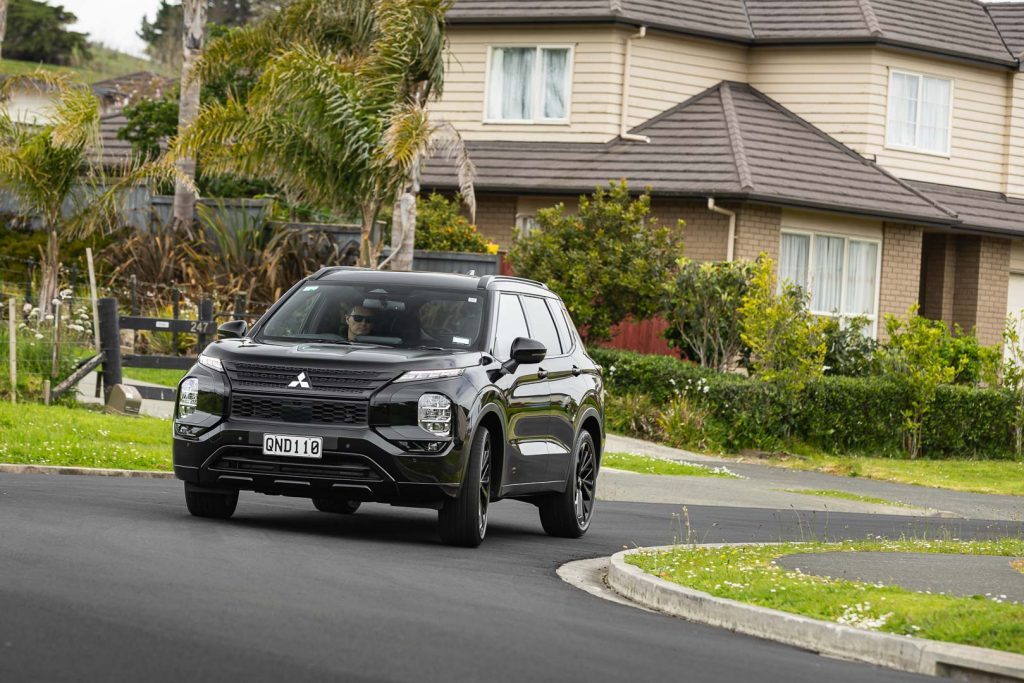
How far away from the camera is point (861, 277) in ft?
108

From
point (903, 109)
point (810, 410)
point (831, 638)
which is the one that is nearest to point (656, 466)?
point (810, 410)

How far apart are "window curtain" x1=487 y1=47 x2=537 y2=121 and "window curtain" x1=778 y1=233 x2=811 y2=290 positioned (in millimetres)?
5701

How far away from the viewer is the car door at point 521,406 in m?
12.2

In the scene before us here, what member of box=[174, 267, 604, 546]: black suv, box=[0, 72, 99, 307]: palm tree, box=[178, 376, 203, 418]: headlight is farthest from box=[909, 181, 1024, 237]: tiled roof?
box=[178, 376, 203, 418]: headlight

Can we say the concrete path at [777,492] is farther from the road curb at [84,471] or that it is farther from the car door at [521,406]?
the car door at [521,406]

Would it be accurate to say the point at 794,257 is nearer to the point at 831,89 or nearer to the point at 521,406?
the point at 831,89

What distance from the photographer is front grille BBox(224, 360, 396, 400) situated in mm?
11164

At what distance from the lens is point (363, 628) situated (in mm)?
7879

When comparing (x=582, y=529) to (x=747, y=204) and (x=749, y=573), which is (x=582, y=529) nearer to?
(x=749, y=573)

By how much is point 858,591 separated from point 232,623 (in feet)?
13.1

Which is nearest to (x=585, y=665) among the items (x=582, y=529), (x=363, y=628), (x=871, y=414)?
(x=363, y=628)

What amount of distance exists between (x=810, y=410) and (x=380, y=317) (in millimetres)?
14042

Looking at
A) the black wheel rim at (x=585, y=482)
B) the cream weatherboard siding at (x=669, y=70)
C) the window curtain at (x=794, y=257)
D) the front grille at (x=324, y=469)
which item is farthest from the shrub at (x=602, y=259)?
the front grille at (x=324, y=469)

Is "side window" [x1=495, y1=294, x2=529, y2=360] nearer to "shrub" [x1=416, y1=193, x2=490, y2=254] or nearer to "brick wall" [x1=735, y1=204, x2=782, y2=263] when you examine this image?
"shrub" [x1=416, y1=193, x2=490, y2=254]
